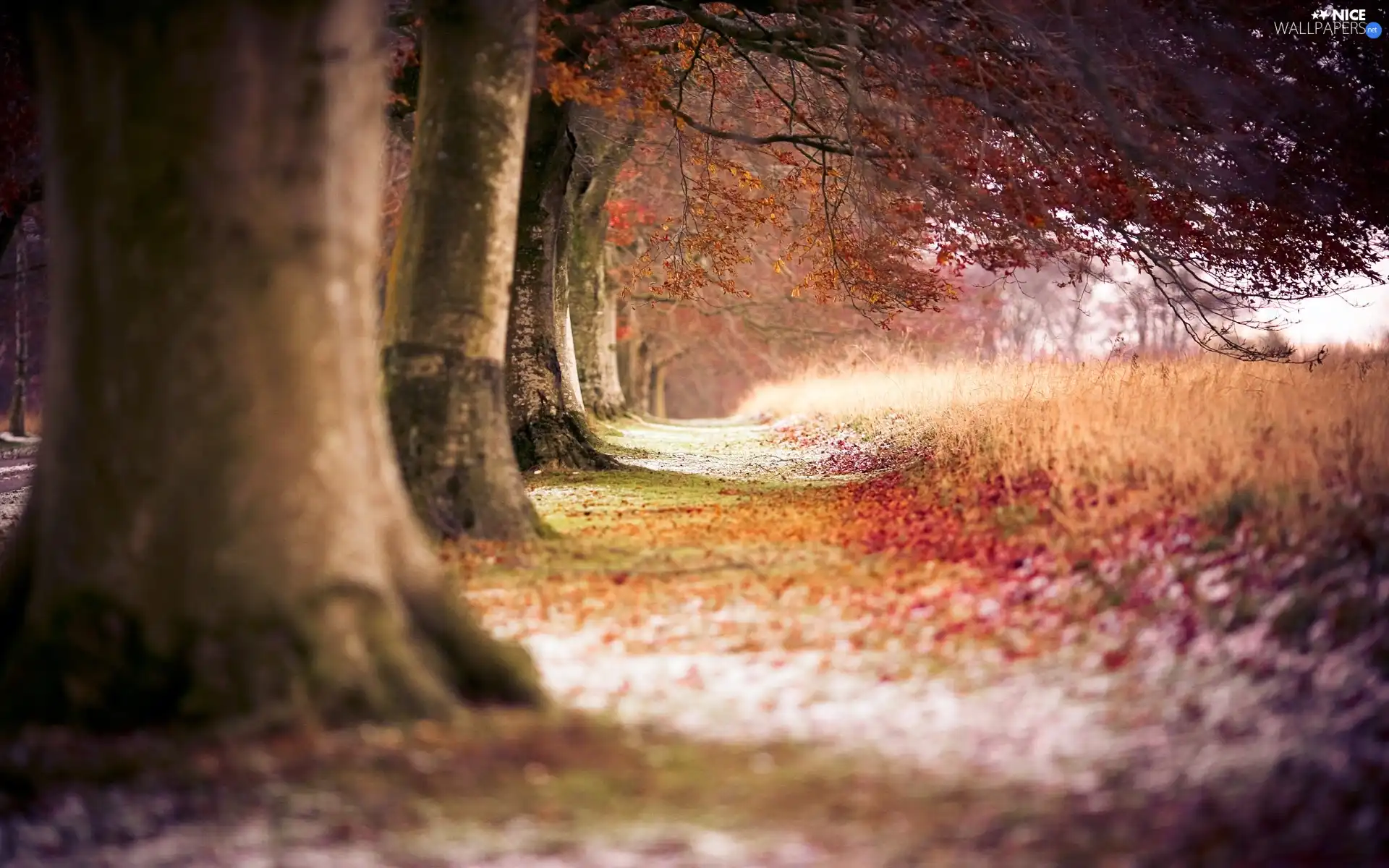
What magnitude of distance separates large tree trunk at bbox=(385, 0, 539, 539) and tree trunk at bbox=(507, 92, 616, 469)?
4.01 metres

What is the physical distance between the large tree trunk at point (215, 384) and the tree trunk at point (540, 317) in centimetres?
878

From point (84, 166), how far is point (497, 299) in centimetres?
450

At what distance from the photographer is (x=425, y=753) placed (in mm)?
4242

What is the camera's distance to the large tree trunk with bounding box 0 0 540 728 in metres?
4.45

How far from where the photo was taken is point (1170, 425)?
9.40 metres

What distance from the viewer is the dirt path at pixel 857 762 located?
3.57 m

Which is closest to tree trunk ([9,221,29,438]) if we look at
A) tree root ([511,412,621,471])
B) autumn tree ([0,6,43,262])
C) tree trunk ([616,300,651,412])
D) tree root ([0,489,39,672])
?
tree trunk ([616,300,651,412])

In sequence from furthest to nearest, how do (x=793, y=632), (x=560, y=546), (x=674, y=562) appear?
(x=560, y=546), (x=674, y=562), (x=793, y=632)

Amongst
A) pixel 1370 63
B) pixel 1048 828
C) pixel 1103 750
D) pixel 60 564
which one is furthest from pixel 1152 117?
pixel 60 564

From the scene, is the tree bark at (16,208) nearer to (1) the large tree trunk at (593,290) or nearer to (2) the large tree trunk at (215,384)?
(1) the large tree trunk at (593,290)

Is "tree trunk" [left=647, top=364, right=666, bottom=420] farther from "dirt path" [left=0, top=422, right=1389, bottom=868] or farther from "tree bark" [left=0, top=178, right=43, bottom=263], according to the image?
"dirt path" [left=0, top=422, right=1389, bottom=868]

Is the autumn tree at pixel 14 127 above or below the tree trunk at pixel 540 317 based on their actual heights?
above

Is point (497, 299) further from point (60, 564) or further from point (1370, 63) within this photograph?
point (1370, 63)

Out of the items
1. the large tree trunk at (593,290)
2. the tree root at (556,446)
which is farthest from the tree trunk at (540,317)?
the large tree trunk at (593,290)
